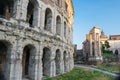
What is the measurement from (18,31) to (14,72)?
2.88m

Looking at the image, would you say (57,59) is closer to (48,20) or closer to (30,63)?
(48,20)

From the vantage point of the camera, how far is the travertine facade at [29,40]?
11969 mm

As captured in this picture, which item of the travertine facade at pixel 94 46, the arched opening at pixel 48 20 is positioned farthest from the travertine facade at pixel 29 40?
the travertine facade at pixel 94 46

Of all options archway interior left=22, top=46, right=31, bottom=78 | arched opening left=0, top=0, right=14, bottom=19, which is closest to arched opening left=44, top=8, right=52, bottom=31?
archway interior left=22, top=46, right=31, bottom=78

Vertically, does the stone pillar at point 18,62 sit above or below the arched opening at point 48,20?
below

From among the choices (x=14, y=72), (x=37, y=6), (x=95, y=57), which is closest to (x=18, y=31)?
(x=14, y=72)

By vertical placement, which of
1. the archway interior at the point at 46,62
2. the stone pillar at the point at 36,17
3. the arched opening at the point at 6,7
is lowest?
the archway interior at the point at 46,62

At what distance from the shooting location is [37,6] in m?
15.4

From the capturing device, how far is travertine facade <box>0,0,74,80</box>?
12.0 metres

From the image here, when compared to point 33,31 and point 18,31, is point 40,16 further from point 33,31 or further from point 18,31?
point 18,31

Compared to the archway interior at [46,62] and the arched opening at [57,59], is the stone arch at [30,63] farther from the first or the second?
the arched opening at [57,59]

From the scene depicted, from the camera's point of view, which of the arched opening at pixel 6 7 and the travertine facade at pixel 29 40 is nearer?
the travertine facade at pixel 29 40

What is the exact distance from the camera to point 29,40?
13.5 m

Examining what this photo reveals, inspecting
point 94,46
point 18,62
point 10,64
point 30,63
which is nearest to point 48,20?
point 30,63
